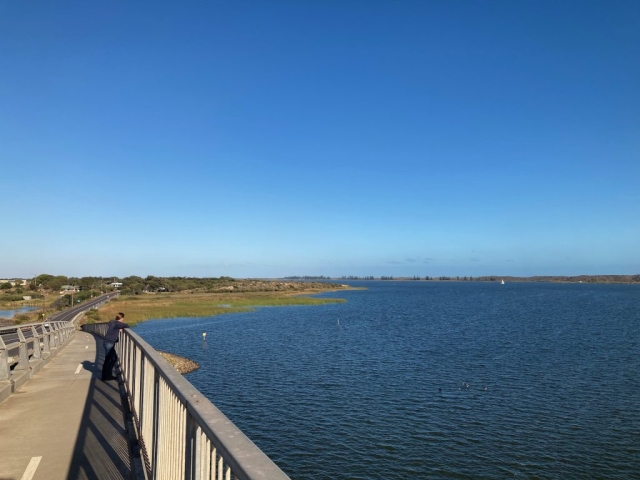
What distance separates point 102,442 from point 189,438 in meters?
4.94

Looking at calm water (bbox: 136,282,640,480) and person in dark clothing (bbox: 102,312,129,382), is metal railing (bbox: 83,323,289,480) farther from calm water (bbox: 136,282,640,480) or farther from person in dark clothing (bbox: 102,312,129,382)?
calm water (bbox: 136,282,640,480)

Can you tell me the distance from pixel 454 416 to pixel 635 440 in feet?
22.4

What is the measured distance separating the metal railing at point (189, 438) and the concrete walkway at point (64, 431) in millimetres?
802

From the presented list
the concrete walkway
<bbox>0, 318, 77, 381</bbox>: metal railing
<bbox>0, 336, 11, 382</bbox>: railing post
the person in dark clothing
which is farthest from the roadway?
<bbox>0, 318, 77, 381</bbox>: metal railing

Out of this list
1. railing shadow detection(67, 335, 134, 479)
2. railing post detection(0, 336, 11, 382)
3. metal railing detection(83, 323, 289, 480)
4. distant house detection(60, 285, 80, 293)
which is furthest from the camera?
distant house detection(60, 285, 80, 293)

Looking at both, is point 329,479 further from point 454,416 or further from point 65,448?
point 65,448

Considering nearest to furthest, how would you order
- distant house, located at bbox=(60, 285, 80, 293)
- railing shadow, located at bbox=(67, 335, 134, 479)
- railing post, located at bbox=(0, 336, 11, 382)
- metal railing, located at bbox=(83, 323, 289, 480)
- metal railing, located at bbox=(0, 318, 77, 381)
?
metal railing, located at bbox=(83, 323, 289, 480) → railing shadow, located at bbox=(67, 335, 134, 479) → railing post, located at bbox=(0, 336, 11, 382) → metal railing, located at bbox=(0, 318, 77, 381) → distant house, located at bbox=(60, 285, 80, 293)

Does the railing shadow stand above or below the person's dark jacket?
below

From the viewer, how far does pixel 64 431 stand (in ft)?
26.1

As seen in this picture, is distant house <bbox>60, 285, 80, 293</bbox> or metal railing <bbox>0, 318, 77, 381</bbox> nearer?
metal railing <bbox>0, 318, 77, 381</bbox>

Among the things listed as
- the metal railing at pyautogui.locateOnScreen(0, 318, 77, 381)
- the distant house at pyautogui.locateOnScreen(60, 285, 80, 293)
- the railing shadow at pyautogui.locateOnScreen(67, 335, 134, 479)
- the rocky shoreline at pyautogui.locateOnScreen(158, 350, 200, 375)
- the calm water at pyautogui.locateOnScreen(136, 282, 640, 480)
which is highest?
the distant house at pyautogui.locateOnScreen(60, 285, 80, 293)

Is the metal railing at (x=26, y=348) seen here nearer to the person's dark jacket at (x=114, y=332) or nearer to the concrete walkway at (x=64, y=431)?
the concrete walkway at (x=64, y=431)

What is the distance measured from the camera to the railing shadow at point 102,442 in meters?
6.16

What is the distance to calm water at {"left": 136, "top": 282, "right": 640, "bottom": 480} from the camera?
16500 millimetres
